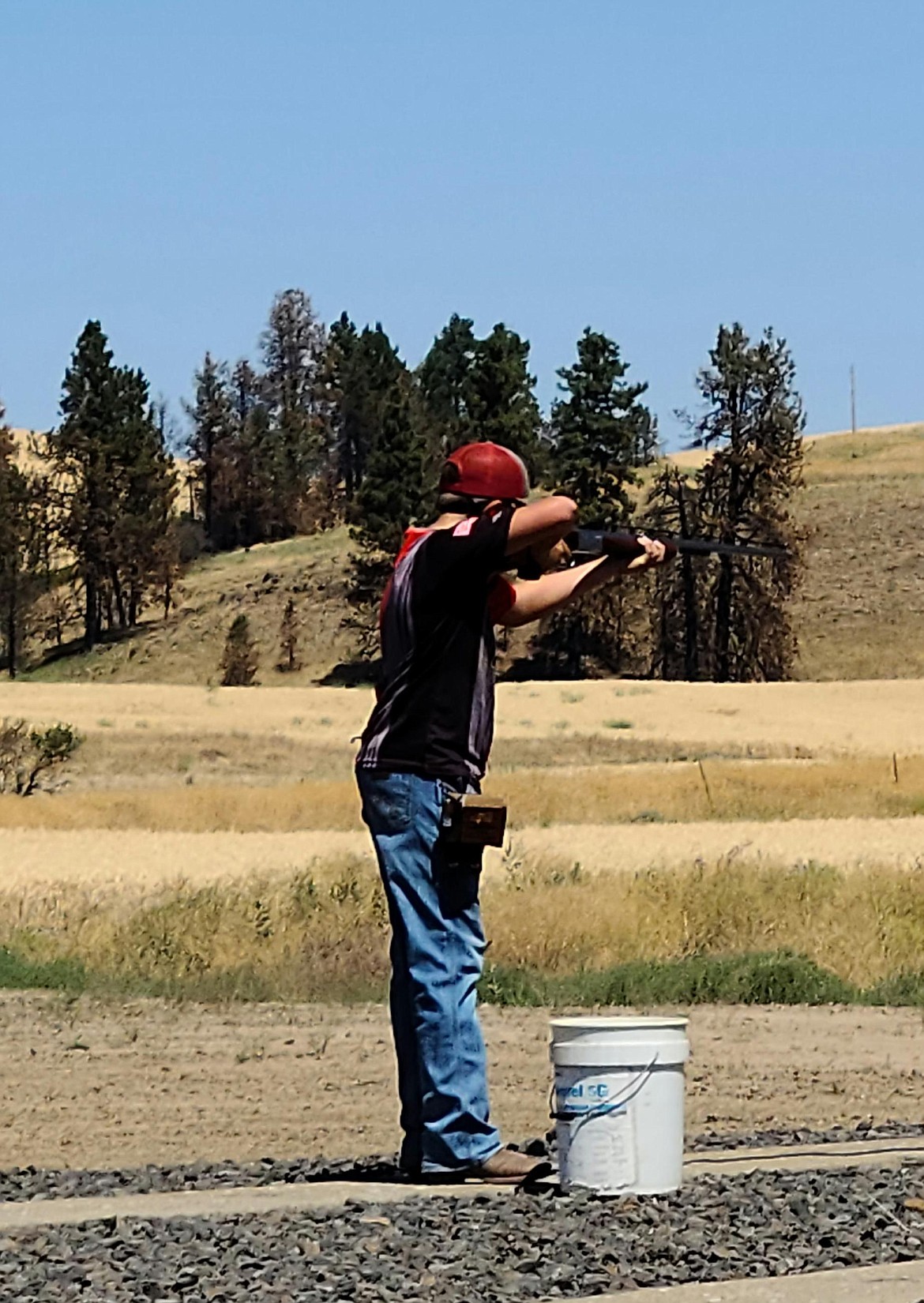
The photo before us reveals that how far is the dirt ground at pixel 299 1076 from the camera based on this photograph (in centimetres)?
906

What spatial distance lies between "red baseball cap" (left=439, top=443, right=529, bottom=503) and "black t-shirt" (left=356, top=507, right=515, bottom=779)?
11cm

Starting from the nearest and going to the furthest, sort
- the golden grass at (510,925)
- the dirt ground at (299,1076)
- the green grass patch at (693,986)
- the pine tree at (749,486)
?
1. the dirt ground at (299,1076)
2. the green grass patch at (693,986)
3. the golden grass at (510,925)
4. the pine tree at (749,486)

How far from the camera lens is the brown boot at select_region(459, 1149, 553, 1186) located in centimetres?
677

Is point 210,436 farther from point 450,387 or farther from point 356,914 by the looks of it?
point 356,914

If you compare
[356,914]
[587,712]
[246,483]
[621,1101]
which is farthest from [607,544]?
[246,483]

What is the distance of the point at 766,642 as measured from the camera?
73062 mm

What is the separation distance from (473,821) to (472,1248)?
1.32 meters

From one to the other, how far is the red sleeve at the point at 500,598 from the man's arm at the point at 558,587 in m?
0.02

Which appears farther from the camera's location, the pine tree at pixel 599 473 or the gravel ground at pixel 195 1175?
the pine tree at pixel 599 473

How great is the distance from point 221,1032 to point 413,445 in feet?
208

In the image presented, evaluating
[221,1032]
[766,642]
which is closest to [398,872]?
[221,1032]

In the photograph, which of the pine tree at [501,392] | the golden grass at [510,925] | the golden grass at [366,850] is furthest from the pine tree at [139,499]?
the golden grass at [510,925]

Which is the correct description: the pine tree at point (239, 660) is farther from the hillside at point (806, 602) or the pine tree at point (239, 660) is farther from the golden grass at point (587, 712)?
the golden grass at point (587, 712)

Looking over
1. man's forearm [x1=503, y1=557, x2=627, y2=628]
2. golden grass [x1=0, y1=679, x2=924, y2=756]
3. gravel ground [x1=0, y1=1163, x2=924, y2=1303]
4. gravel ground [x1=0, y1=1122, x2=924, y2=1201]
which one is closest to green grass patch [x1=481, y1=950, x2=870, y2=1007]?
gravel ground [x1=0, y1=1122, x2=924, y2=1201]
